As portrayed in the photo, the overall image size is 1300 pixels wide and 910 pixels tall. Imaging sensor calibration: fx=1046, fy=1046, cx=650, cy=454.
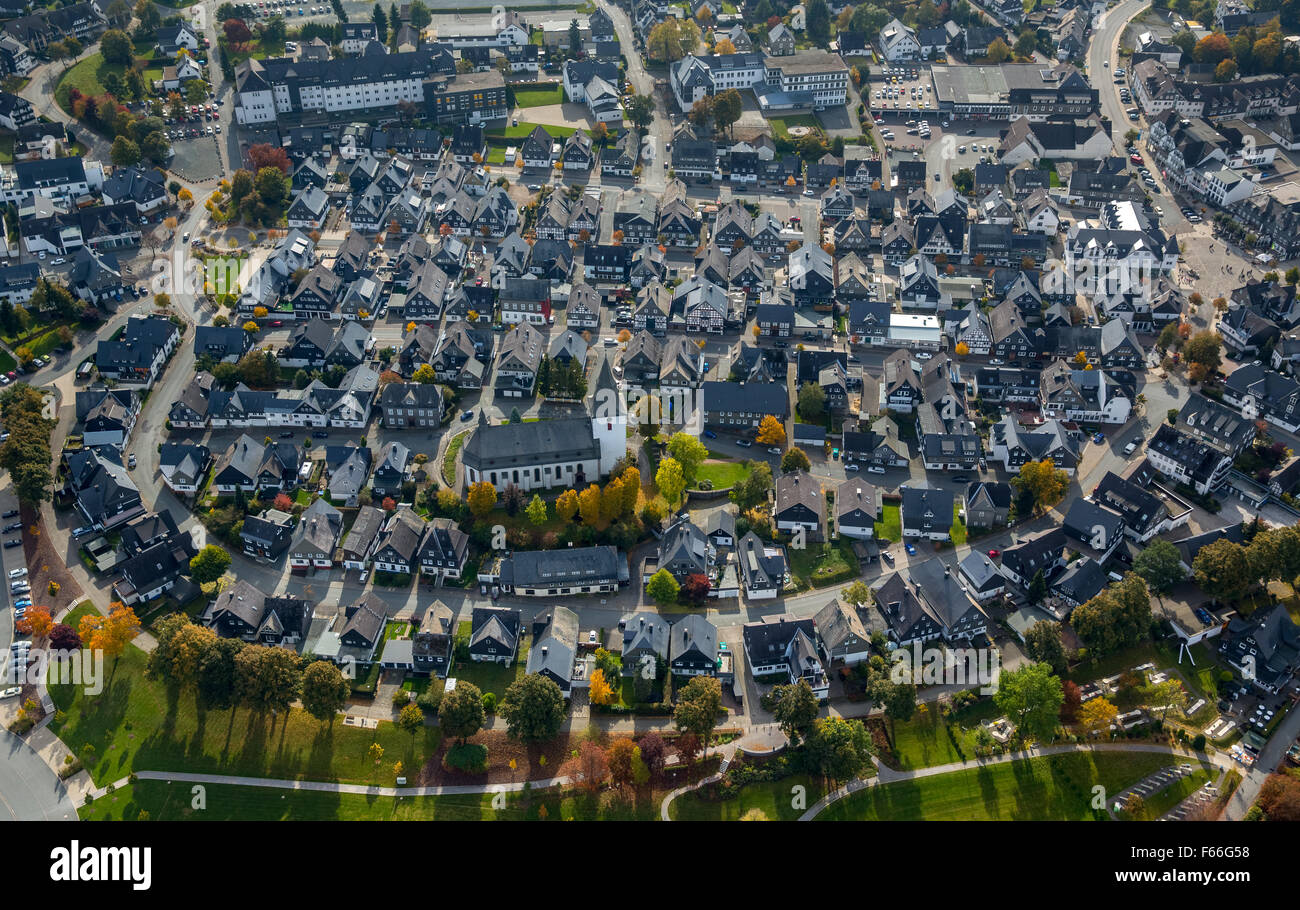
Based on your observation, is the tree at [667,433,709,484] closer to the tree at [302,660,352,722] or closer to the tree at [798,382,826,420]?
the tree at [798,382,826,420]

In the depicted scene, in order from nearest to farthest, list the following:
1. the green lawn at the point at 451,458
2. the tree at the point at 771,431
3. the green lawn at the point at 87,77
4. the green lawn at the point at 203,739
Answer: the green lawn at the point at 203,739 < the green lawn at the point at 451,458 < the tree at the point at 771,431 < the green lawn at the point at 87,77

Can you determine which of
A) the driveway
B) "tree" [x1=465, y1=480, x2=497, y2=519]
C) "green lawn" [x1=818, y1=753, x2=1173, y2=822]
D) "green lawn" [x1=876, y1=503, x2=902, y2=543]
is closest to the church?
"tree" [x1=465, y1=480, x2=497, y2=519]

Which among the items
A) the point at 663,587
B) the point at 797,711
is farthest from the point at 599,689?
the point at 797,711

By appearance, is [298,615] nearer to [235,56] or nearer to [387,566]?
[387,566]

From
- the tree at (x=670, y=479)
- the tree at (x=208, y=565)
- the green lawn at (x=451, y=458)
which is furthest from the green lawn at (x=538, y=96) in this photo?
the tree at (x=208, y=565)

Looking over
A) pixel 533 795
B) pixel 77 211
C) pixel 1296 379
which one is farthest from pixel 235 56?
pixel 1296 379

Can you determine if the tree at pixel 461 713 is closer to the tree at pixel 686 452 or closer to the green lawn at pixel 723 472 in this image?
the tree at pixel 686 452
